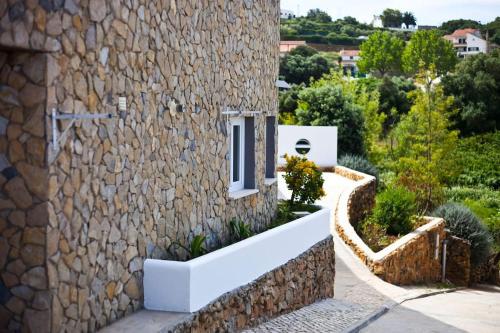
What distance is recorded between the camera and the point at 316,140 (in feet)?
106

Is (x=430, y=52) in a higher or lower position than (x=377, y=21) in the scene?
lower

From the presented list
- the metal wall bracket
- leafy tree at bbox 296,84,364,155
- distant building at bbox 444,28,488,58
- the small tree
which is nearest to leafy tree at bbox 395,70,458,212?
leafy tree at bbox 296,84,364,155

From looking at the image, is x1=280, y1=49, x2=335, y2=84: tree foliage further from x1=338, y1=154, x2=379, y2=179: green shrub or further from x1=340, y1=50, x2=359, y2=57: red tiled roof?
x1=340, y1=50, x2=359, y2=57: red tiled roof

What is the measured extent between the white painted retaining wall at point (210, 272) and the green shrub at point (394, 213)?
1127 cm

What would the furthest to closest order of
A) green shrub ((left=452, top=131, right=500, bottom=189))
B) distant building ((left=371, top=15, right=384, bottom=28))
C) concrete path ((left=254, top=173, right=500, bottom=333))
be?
distant building ((left=371, top=15, right=384, bottom=28)) → green shrub ((left=452, top=131, right=500, bottom=189)) → concrete path ((left=254, top=173, right=500, bottom=333))

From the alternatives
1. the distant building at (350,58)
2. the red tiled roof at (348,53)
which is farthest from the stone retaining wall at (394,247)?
the red tiled roof at (348,53)

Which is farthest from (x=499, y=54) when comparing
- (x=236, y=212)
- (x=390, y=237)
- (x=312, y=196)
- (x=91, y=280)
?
(x=91, y=280)

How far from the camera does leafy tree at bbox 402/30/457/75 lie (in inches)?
3649

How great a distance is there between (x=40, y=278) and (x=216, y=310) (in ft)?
10.1

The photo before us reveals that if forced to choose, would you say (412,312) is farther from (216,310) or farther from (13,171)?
(13,171)

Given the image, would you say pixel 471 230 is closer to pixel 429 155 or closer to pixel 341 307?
pixel 429 155

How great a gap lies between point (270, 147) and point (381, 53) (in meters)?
86.3

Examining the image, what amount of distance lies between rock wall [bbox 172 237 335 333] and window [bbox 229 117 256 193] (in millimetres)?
1713

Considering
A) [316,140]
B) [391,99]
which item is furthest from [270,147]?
[391,99]
